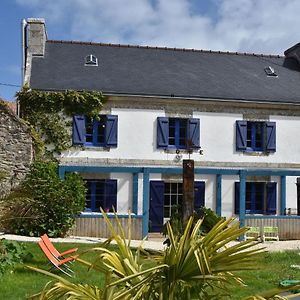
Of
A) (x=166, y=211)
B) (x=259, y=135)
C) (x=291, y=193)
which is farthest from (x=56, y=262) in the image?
(x=291, y=193)

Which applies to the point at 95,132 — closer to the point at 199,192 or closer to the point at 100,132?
the point at 100,132

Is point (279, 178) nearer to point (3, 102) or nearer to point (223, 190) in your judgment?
point (223, 190)

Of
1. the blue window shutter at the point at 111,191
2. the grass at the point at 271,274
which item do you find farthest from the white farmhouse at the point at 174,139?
the grass at the point at 271,274

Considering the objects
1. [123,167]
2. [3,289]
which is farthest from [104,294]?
[123,167]

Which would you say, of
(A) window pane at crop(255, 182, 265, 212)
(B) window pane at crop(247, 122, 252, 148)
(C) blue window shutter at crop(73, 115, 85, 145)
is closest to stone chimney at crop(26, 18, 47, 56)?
(C) blue window shutter at crop(73, 115, 85, 145)

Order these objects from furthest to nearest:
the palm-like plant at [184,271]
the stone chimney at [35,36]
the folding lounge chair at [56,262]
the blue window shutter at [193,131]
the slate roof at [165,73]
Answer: the stone chimney at [35,36], the slate roof at [165,73], the blue window shutter at [193,131], the folding lounge chair at [56,262], the palm-like plant at [184,271]

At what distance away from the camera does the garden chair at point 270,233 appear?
1791 cm

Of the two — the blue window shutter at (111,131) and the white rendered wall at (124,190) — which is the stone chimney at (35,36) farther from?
the white rendered wall at (124,190)

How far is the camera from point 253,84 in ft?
70.4

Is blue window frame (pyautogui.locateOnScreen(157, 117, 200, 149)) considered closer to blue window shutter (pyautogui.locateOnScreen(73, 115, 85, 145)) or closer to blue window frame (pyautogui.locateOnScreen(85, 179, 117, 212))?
blue window frame (pyautogui.locateOnScreen(85, 179, 117, 212))

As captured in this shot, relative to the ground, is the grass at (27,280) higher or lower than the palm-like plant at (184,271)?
lower

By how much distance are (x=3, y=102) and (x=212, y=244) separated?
15.4 meters

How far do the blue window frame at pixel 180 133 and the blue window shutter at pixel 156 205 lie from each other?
1.44 meters

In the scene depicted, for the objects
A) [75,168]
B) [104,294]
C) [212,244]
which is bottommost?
[104,294]
